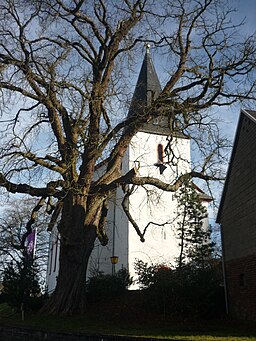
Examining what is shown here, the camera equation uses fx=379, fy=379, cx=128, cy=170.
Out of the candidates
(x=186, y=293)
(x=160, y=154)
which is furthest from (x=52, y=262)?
(x=186, y=293)

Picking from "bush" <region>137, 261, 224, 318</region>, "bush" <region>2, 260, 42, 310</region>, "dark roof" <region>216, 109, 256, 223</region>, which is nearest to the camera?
"bush" <region>137, 261, 224, 318</region>

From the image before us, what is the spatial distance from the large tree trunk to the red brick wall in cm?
565

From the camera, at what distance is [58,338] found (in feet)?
33.7

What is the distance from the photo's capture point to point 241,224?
14398 mm

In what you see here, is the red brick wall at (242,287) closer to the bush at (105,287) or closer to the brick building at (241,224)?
the brick building at (241,224)

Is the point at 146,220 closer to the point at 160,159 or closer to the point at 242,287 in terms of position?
the point at 160,159

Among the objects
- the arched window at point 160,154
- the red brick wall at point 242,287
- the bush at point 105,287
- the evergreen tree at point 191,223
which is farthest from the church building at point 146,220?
the red brick wall at point 242,287

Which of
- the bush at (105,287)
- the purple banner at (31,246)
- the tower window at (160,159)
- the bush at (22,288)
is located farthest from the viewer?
the tower window at (160,159)

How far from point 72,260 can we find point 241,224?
21.3ft

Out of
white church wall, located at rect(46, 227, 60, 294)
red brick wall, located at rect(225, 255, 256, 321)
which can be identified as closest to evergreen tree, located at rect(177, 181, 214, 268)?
red brick wall, located at rect(225, 255, 256, 321)

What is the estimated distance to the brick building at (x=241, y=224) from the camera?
13.3 meters

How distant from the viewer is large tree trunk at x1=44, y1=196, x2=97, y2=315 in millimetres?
13695

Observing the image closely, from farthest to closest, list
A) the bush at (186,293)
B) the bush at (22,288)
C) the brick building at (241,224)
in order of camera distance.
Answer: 1. the bush at (22,288)
2. the bush at (186,293)
3. the brick building at (241,224)

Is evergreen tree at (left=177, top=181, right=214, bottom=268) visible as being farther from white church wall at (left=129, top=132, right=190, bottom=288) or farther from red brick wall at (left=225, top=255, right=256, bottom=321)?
red brick wall at (left=225, top=255, right=256, bottom=321)
